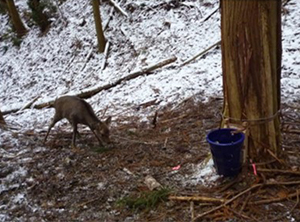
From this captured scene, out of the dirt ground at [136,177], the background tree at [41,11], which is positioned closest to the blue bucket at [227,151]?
the dirt ground at [136,177]

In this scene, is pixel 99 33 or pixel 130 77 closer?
pixel 130 77

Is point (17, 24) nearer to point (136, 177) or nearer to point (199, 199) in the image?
point (136, 177)

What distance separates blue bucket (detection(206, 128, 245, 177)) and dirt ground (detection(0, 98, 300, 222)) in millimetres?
141

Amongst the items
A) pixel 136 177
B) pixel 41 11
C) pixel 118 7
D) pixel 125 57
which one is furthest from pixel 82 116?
pixel 41 11

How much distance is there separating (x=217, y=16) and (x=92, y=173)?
7.79 meters

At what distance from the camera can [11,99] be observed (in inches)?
495

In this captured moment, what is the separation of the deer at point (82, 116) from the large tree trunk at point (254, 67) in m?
2.56

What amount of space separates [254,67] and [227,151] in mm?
968

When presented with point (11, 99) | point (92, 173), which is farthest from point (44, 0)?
point (92, 173)

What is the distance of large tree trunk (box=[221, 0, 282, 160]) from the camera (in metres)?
3.84

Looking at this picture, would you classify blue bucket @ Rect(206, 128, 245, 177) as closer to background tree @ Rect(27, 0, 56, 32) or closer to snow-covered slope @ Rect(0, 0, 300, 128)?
snow-covered slope @ Rect(0, 0, 300, 128)

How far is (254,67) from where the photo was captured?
3.91 meters

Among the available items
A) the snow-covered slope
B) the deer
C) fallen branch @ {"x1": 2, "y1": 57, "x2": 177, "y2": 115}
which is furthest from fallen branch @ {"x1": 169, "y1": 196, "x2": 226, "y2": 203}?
fallen branch @ {"x1": 2, "y1": 57, "x2": 177, "y2": 115}

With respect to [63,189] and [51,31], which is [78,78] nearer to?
[51,31]
